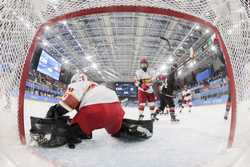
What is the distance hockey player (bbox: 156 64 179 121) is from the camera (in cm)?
66

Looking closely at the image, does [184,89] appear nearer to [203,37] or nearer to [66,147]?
[203,37]

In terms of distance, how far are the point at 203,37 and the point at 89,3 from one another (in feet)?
0.91

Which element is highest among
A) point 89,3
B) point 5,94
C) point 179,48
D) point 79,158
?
point 89,3

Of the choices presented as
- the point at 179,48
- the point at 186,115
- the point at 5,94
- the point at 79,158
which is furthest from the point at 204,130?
the point at 5,94

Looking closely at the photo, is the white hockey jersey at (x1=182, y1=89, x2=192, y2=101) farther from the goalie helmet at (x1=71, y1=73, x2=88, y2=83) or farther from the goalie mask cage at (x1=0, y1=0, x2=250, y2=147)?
the goalie helmet at (x1=71, y1=73, x2=88, y2=83)

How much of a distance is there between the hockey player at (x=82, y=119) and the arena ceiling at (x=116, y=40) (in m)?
0.04

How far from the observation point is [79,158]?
49 centimetres

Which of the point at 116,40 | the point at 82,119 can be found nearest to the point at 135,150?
the point at 82,119

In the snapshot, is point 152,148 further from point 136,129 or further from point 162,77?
point 162,77

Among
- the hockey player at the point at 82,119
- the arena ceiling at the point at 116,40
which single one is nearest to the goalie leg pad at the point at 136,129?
the hockey player at the point at 82,119

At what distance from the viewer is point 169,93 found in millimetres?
687

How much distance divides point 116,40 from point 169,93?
0.22 meters

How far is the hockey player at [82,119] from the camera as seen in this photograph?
1.81 feet

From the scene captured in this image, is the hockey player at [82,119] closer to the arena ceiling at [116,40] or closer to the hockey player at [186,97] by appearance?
the arena ceiling at [116,40]
